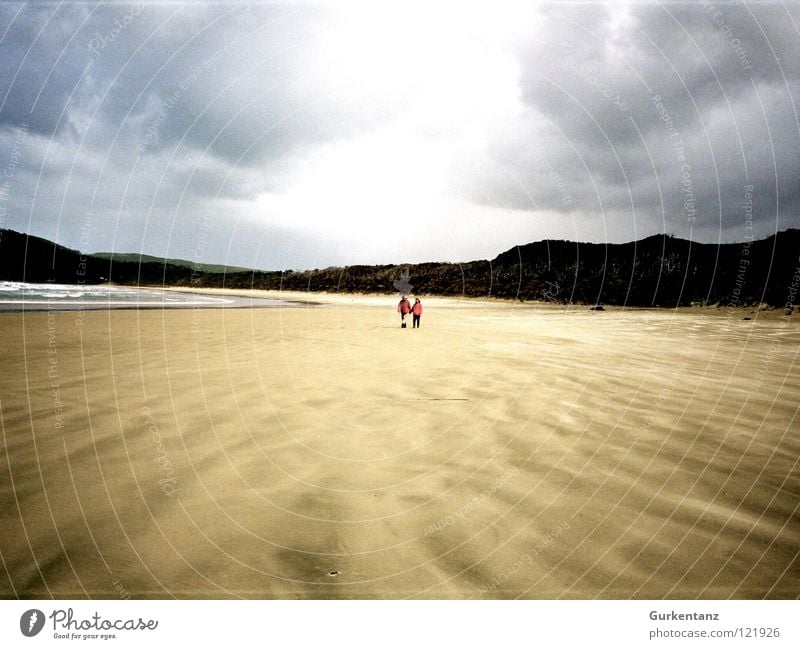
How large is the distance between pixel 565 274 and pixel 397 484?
68.5 metres

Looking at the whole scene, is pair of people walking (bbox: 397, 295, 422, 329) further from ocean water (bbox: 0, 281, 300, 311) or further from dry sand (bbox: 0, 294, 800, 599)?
ocean water (bbox: 0, 281, 300, 311)

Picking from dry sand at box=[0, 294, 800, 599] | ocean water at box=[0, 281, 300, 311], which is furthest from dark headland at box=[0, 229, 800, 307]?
dry sand at box=[0, 294, 800, 599]

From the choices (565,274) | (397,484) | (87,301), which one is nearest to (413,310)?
(397,484)

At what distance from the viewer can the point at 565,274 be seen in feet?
216

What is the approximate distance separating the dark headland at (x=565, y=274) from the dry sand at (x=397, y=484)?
11.3 metres

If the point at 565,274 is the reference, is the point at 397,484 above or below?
below

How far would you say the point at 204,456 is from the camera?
4332mm

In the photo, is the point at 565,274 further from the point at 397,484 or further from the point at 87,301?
the point at 397,484

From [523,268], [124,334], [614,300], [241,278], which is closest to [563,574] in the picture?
[124,334]

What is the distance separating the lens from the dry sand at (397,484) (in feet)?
8.93

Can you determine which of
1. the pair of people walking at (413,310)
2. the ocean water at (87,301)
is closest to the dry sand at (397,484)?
the pair of people walking at (413,310)

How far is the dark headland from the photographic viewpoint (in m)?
39.6
